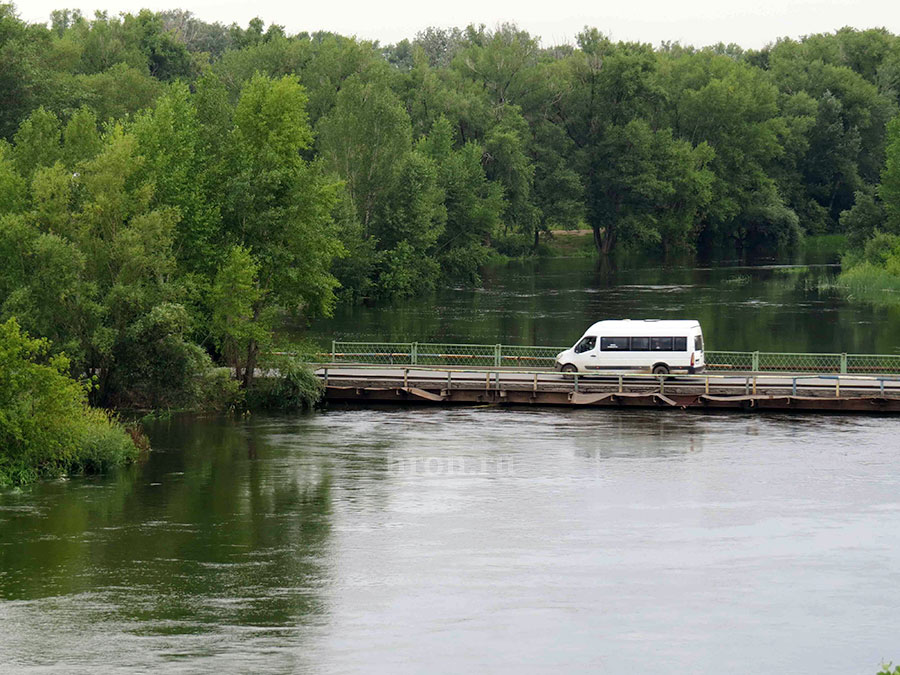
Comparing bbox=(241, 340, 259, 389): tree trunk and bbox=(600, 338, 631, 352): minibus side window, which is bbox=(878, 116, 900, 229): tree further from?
bbox=(241, 340, 259, 389): tree trunk

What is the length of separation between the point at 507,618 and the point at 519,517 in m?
9.85

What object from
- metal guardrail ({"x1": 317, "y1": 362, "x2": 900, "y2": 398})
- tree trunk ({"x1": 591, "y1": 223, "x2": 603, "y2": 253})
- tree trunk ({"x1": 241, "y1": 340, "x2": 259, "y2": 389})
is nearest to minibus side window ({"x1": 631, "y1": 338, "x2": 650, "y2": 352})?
metal guardrail ({"x1": 317, "y1": 362, "x2": 900, "y2": 398})

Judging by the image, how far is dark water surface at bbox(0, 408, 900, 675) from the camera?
30.7m

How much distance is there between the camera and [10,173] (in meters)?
60.5

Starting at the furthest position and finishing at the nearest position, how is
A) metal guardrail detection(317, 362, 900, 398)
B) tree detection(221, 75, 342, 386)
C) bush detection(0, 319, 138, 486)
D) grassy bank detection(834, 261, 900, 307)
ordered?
grassy bank detection(834, 261, 900, 307)
tree detection(221, 75, 342, 386)
metal guardrail detection(317, 362, 900, 398)
bush detection(0, 319, 138, 486)

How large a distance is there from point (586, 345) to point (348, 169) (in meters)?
55.2

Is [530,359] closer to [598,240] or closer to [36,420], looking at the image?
[36,420]

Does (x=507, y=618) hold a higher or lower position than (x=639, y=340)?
lower

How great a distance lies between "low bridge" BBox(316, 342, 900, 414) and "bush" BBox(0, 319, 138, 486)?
17554 mm

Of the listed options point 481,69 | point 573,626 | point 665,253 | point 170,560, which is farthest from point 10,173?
point 665,253

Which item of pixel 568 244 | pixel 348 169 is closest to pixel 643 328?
pixel 348 169

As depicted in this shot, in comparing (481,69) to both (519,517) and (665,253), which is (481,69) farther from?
(519,517)

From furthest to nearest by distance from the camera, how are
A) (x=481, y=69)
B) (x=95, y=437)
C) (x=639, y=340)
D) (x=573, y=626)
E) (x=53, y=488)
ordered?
(x=481, y=69) → (x=639, y=340) → (x=95, y=437) → (x=53, y=488) → (x=573, y=626)

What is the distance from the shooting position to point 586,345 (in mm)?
63312
